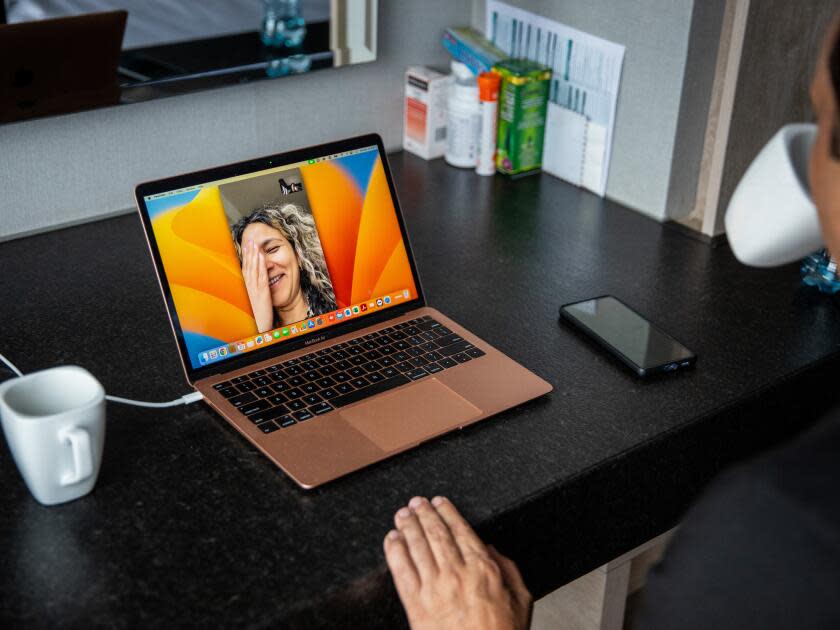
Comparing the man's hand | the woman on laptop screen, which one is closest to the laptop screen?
the woman on laptop screen

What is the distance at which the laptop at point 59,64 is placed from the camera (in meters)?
1.27

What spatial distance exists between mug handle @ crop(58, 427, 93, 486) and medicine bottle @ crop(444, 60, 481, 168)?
36.3 inches

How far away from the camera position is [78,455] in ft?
2.91

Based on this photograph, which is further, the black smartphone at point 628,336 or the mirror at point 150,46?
the mirror at point 150,46

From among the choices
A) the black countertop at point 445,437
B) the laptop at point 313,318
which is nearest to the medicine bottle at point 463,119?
the black countertop at point 445,437

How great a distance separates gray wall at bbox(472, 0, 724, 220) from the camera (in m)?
1.41

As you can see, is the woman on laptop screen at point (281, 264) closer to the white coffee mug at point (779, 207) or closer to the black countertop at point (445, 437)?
the black countertop at point (445, 437)

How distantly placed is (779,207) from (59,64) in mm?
900

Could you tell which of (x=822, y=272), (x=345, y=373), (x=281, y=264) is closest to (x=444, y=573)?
(x=345, y=373)

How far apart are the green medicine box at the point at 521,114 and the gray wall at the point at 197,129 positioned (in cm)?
18

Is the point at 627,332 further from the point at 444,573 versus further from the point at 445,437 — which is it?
the point at 444,573

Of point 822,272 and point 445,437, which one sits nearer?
point 445,437

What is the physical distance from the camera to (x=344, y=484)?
968 millimetres

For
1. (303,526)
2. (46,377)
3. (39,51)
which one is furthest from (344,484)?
(39,51)
